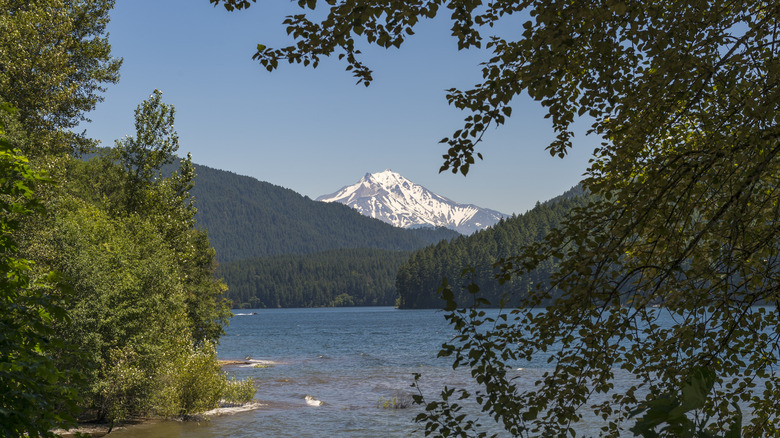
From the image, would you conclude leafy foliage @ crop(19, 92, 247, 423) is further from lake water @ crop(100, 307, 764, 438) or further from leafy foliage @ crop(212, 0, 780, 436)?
leafy foliage @ crop(212, 0, 780, 436)

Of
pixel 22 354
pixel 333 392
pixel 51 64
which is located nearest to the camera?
pixel 22 354

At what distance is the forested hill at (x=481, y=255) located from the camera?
15212cm

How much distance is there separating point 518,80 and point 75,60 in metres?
23.1

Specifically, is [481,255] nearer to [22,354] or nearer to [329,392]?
[329,392]

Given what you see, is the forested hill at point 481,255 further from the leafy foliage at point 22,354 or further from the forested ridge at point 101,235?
the leafy foliage at point 22,354

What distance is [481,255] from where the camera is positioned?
160 m

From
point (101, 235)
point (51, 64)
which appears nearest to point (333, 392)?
point (101, 235)

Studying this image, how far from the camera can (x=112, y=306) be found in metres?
23.1

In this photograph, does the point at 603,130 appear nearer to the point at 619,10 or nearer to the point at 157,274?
the point at 619,10

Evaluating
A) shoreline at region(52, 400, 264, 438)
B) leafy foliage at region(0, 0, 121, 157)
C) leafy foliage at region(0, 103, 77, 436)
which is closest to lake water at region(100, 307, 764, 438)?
shoreline at region(52, 400, 264, 438)

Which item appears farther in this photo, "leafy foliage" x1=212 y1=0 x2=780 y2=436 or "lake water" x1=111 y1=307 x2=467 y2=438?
"lake water" x1=111 y1=307 x2=467 y2=438

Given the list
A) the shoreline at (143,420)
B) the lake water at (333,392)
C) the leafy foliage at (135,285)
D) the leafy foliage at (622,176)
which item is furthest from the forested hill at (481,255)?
the leafy foliage at (622,176)

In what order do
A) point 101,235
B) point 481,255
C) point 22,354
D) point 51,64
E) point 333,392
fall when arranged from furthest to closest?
1. point 481,255
2. point 333,392
3. point 101,235
4. point 51,64
5. point 22,354

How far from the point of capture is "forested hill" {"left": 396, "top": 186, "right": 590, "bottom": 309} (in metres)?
152
